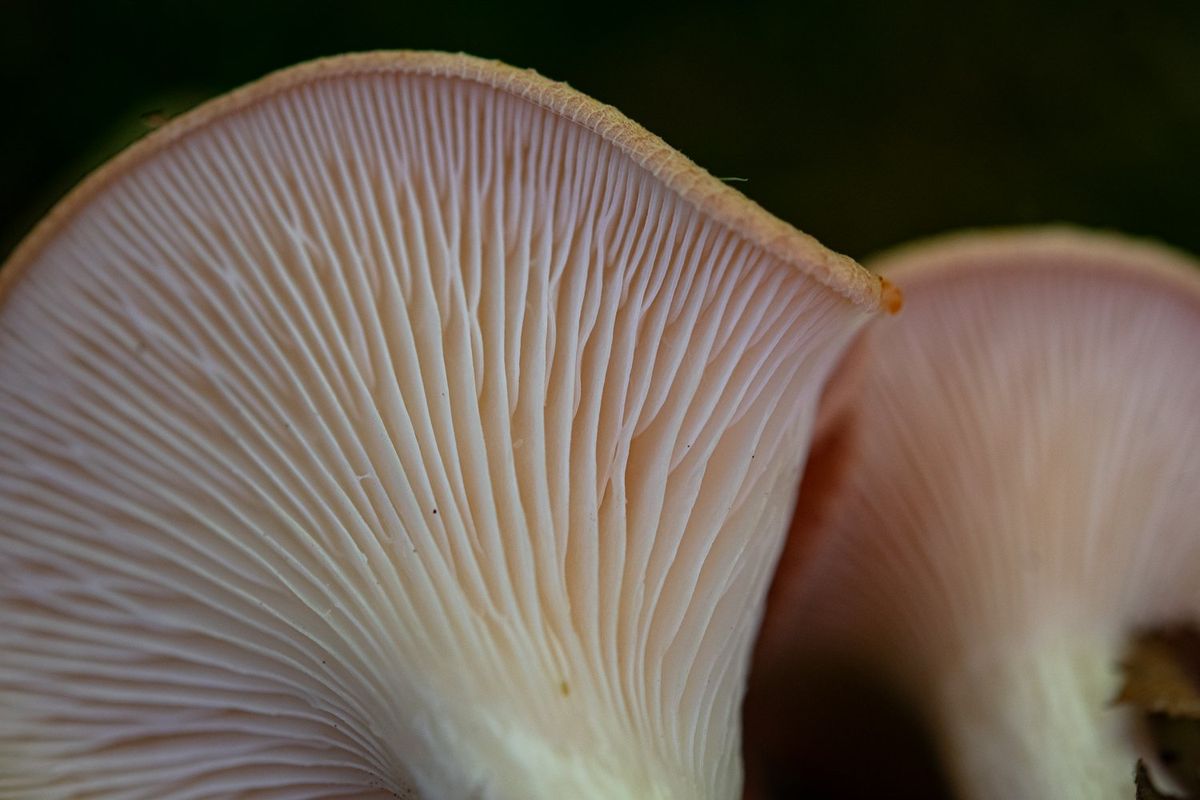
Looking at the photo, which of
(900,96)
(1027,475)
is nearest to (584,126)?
(1027,475)

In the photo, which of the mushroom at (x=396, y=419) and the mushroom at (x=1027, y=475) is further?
the mushroom at (x=1027, y=475)

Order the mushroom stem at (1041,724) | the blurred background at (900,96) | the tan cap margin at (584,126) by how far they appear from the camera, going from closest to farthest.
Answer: the tan cap margin at (584,126), the mushroom stem at (1041,724), the blurred background at (900,96)

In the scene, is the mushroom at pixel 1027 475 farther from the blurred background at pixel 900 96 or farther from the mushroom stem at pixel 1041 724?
the blurred background at pixel 900 96

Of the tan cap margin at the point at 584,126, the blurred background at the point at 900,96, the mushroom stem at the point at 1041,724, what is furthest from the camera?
the blurred background at the point at 900,96

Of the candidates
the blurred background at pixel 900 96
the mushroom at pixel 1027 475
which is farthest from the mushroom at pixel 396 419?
the blurred background at pixel 900 96

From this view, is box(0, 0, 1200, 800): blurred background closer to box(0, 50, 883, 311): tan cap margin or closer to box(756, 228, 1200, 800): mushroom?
box(756, 228, 1200, 800): mushroom

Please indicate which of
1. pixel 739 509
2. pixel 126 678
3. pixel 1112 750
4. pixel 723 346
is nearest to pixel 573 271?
pixel 723 346

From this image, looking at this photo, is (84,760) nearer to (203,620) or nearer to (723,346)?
(203,620)

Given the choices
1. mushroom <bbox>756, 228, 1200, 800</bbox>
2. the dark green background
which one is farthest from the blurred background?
mushroom <bbox>756, 228, 1200, 800</bbox>
